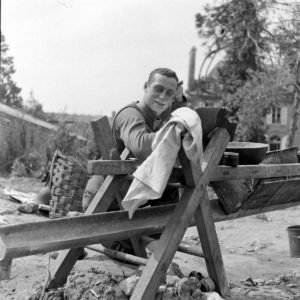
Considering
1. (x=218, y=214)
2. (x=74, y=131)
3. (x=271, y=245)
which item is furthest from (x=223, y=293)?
(x=74, y=131)

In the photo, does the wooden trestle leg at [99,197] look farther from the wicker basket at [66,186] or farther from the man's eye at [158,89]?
the wicker basket at [66,186]

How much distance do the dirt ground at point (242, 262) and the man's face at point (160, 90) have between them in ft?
4.43

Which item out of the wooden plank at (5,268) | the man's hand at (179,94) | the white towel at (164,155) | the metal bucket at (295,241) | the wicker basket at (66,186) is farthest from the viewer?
the wicker basket at (66,186)

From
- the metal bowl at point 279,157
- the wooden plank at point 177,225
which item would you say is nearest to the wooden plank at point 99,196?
the wooden plank at point 177,225

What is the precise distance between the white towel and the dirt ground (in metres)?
1.29

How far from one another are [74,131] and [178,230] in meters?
14.9

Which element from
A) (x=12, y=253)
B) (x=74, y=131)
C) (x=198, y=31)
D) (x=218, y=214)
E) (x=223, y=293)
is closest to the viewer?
(x=12, y=253)

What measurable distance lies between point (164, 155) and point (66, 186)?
500 centimetres

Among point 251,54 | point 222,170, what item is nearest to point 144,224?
point 222,170

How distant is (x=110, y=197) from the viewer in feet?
11.7

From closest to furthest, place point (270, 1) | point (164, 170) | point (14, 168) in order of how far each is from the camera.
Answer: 1. point (164, 170)
2. point (270, 1)
3. point (14, 168)

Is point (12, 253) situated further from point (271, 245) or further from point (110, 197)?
point (271, 245)

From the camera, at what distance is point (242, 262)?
5.93 meters

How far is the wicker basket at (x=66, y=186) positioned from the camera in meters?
7.47
